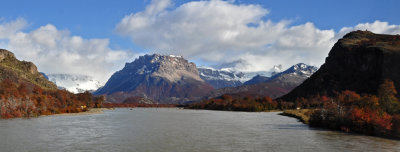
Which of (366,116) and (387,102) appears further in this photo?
(387,102)

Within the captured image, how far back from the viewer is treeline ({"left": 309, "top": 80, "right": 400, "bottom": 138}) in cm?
7250

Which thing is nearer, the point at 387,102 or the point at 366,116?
the point at 366,116

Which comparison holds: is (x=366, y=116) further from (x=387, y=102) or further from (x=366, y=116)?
(x=387, y=102)

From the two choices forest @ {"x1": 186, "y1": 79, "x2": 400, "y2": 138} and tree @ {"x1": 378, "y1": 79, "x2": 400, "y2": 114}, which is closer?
forest @ {"x1": 186, "y1": 79, "x2": 400, "y2": 138}

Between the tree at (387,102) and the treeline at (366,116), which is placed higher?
the tree at (387,102)

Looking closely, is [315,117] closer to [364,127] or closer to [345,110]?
[345,110]

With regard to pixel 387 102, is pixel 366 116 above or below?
below

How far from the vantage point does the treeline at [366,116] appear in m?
72.5

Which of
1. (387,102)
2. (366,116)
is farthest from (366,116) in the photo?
(387,102)

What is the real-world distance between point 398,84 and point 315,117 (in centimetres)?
12730

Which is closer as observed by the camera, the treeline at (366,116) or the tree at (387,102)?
the treeline at (366,116)

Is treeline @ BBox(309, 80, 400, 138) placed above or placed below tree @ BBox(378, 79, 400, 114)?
below

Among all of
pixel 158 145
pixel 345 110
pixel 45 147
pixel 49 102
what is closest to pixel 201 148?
pixel 158 145

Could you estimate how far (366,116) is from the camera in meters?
79.4
